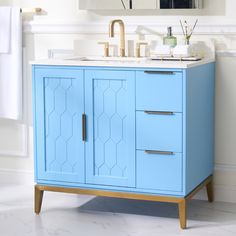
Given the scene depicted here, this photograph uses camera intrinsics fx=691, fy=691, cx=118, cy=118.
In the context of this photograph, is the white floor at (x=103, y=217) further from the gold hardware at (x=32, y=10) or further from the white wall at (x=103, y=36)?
the gold hardware at (x=32, y=10)

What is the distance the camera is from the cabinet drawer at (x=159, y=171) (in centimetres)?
324

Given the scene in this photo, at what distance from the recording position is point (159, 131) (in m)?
3.24

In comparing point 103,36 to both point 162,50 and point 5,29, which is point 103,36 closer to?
point 162,50

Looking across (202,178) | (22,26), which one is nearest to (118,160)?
(202,178)

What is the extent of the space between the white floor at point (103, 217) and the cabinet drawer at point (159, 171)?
0.66ft

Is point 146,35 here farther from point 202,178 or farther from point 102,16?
point 202,178

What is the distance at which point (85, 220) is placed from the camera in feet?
Answer: 11.2

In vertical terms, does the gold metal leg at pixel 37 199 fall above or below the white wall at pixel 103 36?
below

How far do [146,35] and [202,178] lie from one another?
2.71 ft

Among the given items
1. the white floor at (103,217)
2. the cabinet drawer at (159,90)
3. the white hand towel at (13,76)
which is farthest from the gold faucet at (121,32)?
the white floor at (103,217)

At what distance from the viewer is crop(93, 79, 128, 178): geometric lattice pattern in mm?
3291

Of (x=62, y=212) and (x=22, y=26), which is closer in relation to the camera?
(x=62, y=212)

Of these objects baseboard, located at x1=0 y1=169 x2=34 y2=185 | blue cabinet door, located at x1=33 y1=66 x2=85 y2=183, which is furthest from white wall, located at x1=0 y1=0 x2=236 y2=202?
blue cabinet door, located at x1=33 y1=66 x2=85 y2=183

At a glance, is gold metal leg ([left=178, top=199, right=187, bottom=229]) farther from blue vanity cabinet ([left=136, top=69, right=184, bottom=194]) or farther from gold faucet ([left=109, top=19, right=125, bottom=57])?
gold faucet ([left=109, top=19, right=125, bottom=57])
